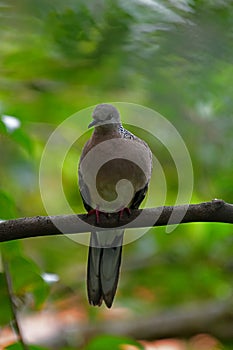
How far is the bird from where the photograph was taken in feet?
10.1

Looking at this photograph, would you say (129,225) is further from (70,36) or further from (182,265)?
(182,265)

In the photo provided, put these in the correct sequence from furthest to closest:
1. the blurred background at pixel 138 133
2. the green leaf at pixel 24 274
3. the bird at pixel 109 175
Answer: the bird at pixel 109 175
the blurred background at pixel 138 133
the green leaf at pixel 24 274

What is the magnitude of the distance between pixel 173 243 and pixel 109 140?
2.05 metres

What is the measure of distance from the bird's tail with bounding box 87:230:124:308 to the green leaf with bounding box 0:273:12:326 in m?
0.67

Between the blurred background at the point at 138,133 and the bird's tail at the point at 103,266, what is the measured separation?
0.20 m

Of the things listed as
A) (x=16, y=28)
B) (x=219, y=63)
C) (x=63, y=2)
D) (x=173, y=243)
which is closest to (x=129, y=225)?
(x=219, y=63)

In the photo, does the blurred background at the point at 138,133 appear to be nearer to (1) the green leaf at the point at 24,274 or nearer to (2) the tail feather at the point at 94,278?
(1) the green leaf at the point at 24,274

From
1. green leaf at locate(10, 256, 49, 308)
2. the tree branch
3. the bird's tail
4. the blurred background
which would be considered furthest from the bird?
the tree branch

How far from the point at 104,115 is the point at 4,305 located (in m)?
1.01

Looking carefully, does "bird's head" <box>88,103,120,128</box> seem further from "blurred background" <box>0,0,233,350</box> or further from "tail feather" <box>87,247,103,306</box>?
"tail feather" <box>87,247,103,306</box>

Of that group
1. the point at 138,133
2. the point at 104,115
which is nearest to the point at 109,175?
the point at 104,115

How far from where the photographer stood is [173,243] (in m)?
5.08

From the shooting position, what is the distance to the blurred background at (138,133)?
266cm

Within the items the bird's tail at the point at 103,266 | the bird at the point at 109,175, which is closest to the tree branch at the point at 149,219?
the bird at the point at 109,175
